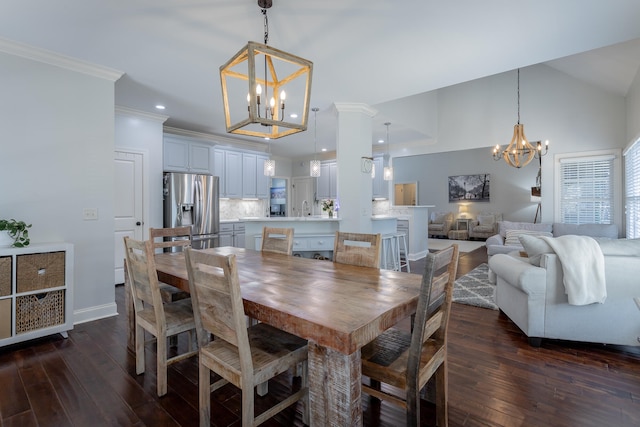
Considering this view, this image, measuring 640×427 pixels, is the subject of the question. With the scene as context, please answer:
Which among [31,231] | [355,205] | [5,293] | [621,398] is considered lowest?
[621,398]

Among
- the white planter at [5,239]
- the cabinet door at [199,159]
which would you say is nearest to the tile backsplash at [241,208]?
the cabinet door at [199,159]

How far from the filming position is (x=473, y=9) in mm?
2268

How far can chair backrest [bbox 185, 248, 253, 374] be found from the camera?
4.08 feet

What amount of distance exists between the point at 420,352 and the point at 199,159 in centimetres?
527

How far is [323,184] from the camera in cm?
774

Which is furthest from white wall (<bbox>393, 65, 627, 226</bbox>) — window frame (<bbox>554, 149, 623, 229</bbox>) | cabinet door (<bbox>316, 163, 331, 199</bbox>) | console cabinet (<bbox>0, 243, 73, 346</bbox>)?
console cabinet (<bbox>0, 243, 73, 346</bbox>)

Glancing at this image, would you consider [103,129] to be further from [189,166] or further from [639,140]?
[639,140]

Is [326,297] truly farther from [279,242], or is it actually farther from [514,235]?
[514,235]

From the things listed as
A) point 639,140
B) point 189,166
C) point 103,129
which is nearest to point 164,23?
point 103,129

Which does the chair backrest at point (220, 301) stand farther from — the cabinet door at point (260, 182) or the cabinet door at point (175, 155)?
the cabinet door at point (260, 182)

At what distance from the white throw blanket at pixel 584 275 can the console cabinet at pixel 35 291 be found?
4.20m

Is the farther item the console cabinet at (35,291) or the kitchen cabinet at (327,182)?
the kitchen cabinet at (327,182)

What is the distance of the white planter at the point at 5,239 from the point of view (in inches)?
101

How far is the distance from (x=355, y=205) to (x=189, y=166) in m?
3.10
